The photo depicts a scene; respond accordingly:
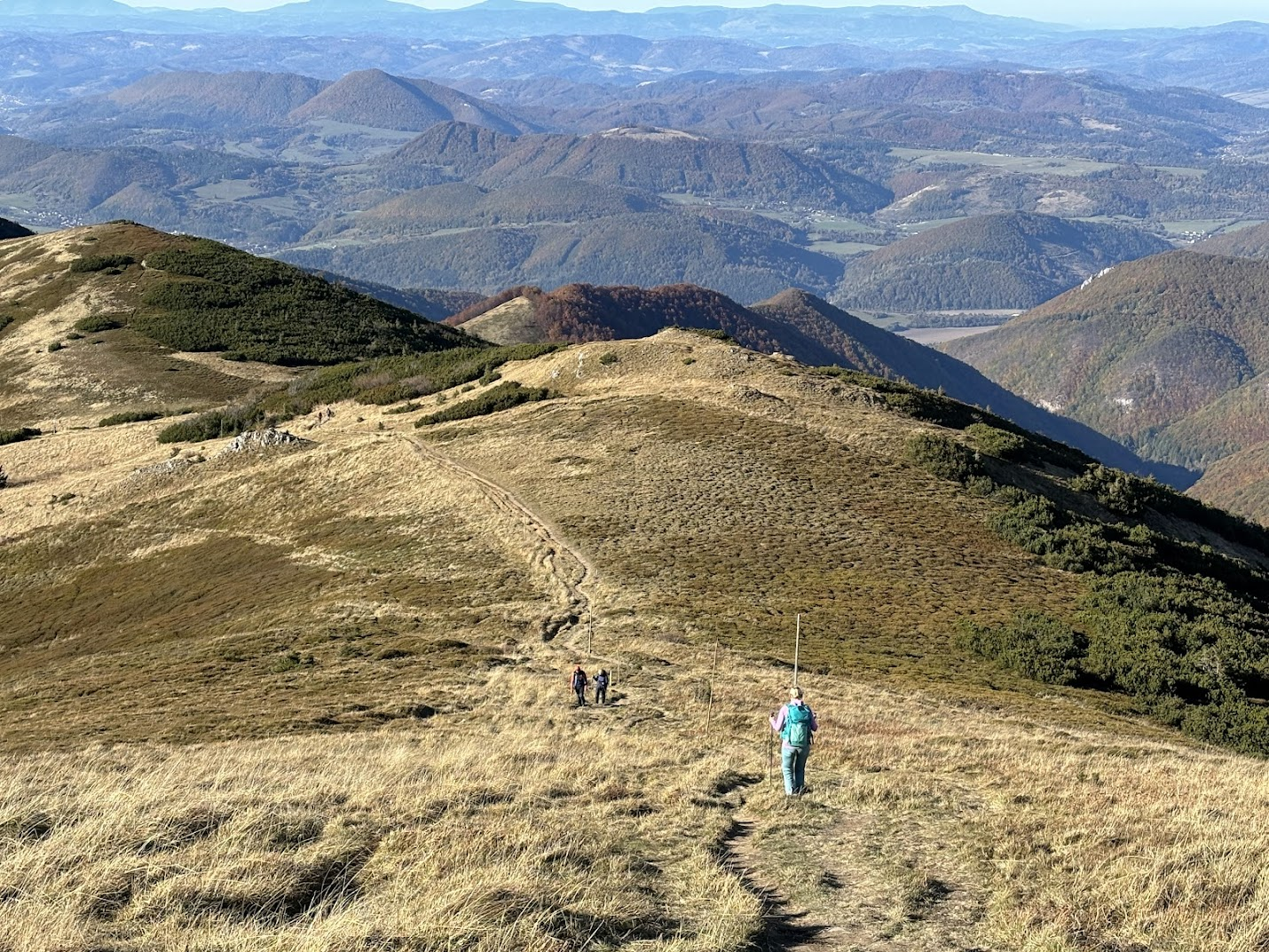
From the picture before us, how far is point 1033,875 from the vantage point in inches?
523

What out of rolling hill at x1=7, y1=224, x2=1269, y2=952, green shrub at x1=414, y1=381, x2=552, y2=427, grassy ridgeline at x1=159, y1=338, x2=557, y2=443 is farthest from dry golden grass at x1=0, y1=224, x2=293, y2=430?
green shrub at x1=414, y1=381, x2=552, y2=427

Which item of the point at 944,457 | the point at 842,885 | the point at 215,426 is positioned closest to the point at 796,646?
the point at 842,885

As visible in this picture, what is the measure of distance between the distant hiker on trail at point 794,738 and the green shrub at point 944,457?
29.4 metres

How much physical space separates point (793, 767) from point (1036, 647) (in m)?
15.2

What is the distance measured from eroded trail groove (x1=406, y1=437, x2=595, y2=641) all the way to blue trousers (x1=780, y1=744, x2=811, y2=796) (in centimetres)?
1343

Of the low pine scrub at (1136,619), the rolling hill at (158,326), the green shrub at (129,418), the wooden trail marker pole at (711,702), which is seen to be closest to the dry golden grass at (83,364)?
Answer: the rolling hill at (158,326)

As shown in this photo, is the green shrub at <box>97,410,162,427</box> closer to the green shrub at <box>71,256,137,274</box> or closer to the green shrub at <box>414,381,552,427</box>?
the green shrub at <box>414,381,552,427</box>

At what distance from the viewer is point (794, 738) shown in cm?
1650

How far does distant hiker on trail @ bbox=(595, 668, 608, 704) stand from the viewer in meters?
24.5

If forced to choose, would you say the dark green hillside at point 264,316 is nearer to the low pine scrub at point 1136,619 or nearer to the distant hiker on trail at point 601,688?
the low pine scrub at point 1136,619

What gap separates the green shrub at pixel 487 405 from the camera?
57.7 meters

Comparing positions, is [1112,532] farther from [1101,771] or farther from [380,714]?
[380,714]

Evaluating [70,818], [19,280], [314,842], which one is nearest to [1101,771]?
[314,842]

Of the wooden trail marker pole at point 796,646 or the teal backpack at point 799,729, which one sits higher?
the teal backpack at point 799,729
